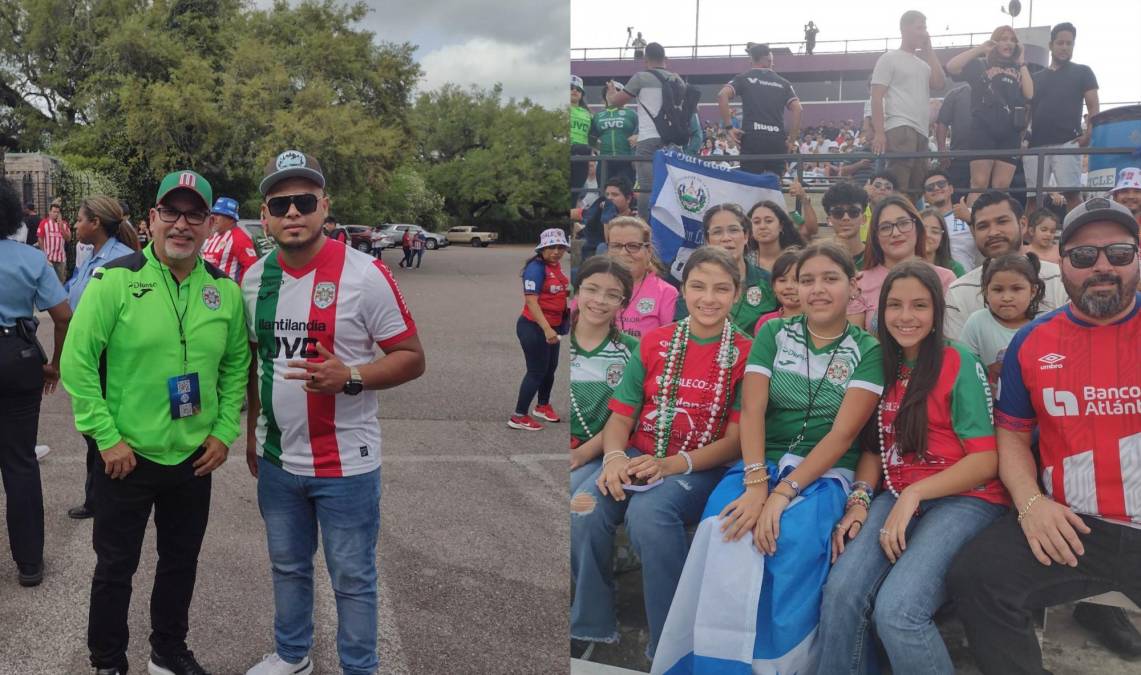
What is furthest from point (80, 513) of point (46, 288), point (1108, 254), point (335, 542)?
point (1108, 254)

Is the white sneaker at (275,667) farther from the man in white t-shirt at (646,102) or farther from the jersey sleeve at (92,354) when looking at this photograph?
the man in white t-shirt at (646,102)

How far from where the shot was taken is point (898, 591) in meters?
1.66

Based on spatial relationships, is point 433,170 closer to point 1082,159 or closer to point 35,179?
point 35,179

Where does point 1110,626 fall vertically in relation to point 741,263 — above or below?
below

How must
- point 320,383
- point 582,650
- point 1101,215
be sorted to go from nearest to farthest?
point 1101,215 → point 582,650 → point 320,383

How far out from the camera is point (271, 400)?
97.9 inches

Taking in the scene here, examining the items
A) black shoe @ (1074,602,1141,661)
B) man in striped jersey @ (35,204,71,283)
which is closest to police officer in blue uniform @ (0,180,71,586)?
black shoe @ (1074,602,1141,661)

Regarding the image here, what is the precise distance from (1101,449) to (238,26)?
23011mm

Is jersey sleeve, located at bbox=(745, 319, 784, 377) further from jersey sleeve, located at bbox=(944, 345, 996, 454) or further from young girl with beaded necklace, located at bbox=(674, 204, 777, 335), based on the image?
jersey sleeve, located at bbox=(944, 345, 996, 454)

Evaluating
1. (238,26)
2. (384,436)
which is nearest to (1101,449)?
(384,436)

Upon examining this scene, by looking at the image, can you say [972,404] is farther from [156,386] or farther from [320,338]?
[156,386]

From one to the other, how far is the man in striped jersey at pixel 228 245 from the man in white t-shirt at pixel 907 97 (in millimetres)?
4608

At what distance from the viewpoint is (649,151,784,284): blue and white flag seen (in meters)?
1.81

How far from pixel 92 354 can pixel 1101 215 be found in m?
2.33
